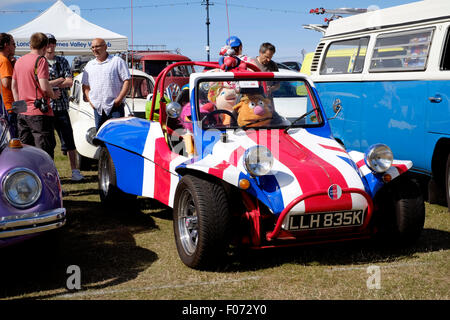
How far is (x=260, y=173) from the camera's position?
4035 millimetres

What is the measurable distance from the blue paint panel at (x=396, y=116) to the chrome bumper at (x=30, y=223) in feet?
13.6

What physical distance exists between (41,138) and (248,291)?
3382mm

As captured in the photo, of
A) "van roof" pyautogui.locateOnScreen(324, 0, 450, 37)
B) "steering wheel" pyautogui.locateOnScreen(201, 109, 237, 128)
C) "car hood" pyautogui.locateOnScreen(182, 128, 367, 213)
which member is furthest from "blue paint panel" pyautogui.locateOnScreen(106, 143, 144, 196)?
"van roof" pyautogui.locateOnScreen(324, 0, 450, 37)

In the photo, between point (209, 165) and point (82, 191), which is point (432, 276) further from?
point (82, 191)

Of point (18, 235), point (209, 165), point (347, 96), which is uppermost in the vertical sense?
point (347, 96)

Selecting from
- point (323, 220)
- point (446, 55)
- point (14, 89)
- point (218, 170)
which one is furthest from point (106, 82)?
point (446, 55)

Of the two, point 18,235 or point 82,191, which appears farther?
point 82,191

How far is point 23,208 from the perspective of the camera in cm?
368

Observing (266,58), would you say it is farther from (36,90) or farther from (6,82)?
(6,82)

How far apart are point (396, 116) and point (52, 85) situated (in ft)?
14.2

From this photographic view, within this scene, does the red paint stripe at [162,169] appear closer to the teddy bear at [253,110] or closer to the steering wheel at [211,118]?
the steering wheel at [211,118]

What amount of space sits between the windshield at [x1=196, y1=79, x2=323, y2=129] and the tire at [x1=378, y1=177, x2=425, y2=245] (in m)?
1.06

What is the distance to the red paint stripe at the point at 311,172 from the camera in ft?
13.1
